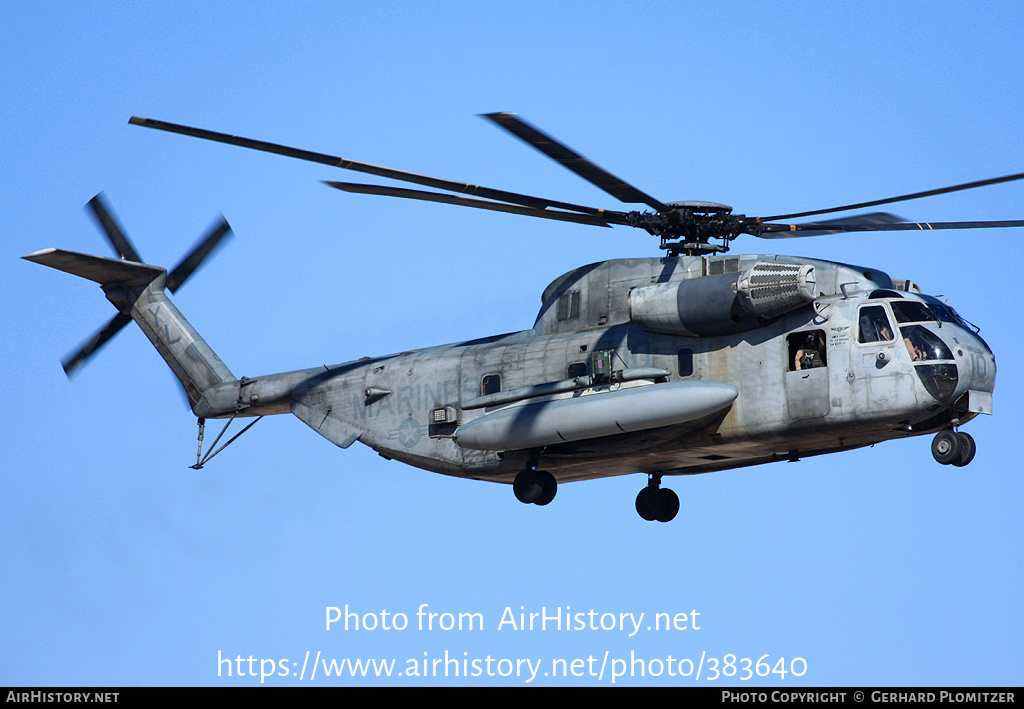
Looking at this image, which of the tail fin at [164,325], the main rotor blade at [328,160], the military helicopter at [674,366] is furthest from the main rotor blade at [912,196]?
the tail fin at [164,325]

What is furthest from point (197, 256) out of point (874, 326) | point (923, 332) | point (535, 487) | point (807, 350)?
point (923, 332)

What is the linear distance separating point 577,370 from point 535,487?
83.8 inches

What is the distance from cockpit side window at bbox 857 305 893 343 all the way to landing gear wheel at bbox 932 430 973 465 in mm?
1638

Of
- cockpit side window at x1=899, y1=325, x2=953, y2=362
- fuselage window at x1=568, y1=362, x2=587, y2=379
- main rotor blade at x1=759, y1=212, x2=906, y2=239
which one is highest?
main rotor blade at x1=759, y1=212, x2=906, y2=239

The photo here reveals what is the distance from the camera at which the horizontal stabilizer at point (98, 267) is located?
2747 centimetres

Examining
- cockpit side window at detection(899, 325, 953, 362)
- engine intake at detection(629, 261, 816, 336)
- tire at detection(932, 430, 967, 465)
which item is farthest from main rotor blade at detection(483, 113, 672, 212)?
tire at detection(932, 430, 967, 465)

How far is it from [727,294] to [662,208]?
1715mm

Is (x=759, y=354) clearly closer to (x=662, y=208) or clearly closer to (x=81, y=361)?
(x=662, y=208)

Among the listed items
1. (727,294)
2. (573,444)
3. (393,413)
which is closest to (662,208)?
(727,294)

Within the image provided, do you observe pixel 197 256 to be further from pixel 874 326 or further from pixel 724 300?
pixel 874 326

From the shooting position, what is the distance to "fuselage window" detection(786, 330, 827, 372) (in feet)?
70.7

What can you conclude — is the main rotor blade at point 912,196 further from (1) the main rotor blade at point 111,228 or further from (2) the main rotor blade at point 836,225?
(1) the main rotor blade at point 111,228

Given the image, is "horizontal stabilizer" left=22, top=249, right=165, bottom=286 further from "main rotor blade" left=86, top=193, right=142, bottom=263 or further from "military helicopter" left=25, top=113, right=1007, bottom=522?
"military helicopter" left=25, top=113, right=1007, bottom=522

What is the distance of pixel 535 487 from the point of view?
2388 cm
